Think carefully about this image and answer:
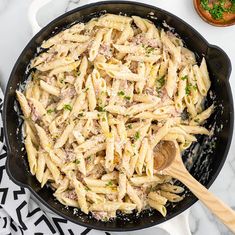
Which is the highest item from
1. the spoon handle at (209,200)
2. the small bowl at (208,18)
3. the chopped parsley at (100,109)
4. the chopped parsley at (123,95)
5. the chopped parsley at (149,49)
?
the small bowl at (208,18)

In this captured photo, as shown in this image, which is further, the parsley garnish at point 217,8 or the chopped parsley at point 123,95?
the parsley garnish at point 217,8

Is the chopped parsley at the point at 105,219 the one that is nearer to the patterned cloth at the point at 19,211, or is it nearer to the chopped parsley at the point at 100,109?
the patterned cloth at the point at 19,211

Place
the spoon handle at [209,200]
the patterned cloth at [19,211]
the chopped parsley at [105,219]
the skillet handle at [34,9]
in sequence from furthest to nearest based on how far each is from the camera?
the patterned cloth at [19,211] → the chopped parsley at [105,219] → the skillet handle at [34,9] → the spoon handle at [209,200]

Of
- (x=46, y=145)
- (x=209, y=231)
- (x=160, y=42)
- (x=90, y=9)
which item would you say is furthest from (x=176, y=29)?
(x=209, y=231)

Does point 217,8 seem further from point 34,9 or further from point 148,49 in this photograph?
point 34,9

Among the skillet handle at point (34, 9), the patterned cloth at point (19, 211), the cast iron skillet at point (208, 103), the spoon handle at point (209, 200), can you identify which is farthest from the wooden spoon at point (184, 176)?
the skillet handle at point (34, 9)

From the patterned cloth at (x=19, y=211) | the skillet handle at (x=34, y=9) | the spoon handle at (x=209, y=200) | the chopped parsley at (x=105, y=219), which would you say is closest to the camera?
the spoon handle at (x=209, y=200)

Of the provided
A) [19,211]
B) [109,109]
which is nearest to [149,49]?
[109,109]
